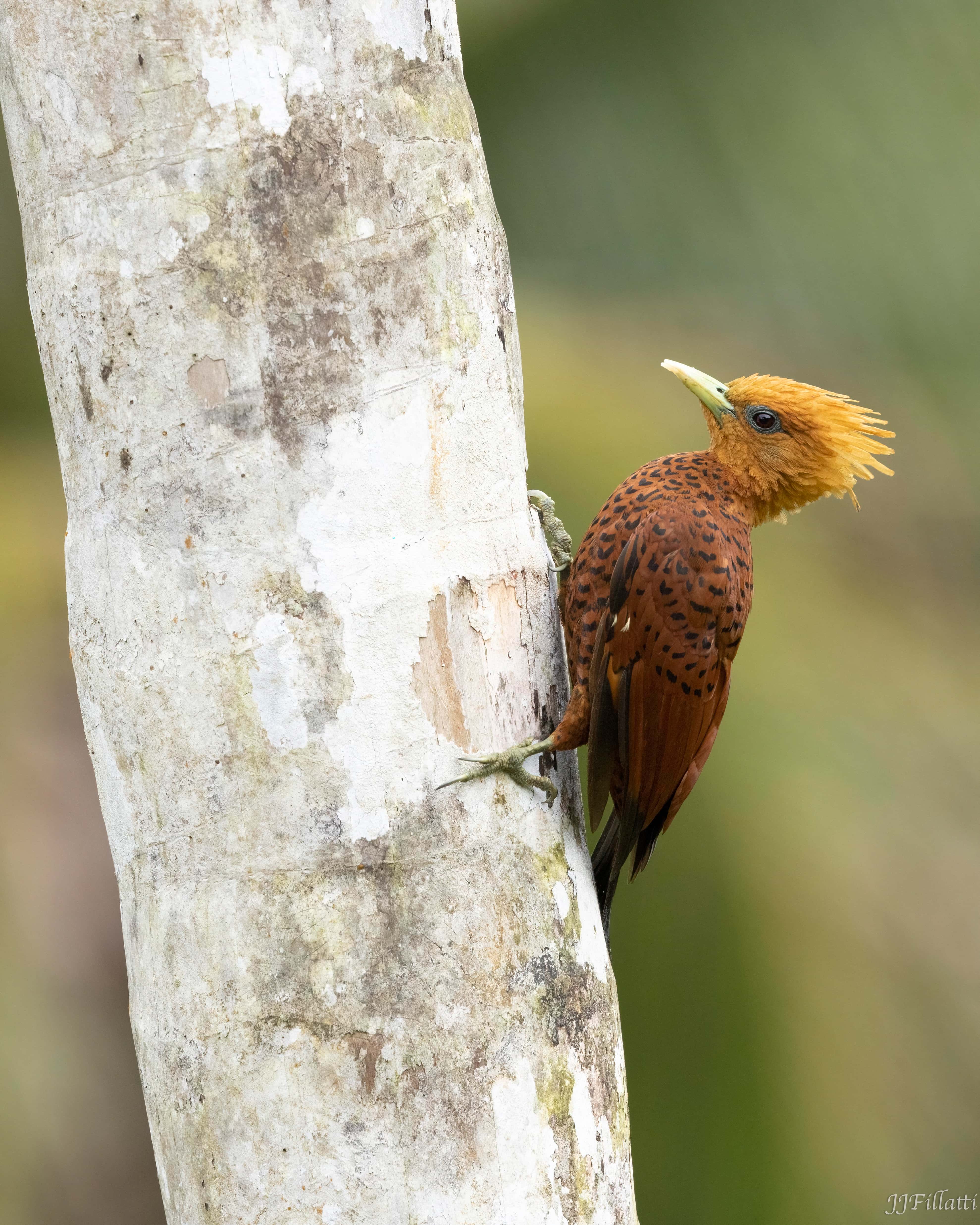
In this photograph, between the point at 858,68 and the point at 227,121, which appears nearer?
the point at 227,121

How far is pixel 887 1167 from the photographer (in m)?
3.23

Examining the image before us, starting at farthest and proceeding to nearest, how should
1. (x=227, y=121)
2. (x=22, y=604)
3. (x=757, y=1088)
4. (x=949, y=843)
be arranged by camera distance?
(x=22, y=604), (x=949, y=843), (x=757, y=1088), (x=227, y=121)

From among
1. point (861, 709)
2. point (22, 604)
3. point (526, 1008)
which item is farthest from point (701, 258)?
point (526, 1008)

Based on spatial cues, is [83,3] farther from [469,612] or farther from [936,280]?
[936,280]

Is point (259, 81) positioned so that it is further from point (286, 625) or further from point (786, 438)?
point (786, 438)

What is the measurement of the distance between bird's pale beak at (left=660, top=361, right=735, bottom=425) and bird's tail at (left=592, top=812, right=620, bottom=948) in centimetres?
89

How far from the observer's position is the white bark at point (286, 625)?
4.56ft

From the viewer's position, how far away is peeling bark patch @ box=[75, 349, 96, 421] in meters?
1.47

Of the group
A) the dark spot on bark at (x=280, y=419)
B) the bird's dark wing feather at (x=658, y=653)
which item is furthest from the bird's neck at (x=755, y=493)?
the dark spot on bark at (x=280, y=419)

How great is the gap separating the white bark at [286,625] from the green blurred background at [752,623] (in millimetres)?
1961

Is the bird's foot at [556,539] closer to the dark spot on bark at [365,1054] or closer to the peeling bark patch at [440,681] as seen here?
the peeling bark patch at [440,681]

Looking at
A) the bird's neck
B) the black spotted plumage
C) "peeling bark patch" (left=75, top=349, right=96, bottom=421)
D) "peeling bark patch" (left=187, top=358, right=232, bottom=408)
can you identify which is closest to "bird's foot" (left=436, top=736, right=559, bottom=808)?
the black spotted plumage

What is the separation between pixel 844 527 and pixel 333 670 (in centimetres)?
323

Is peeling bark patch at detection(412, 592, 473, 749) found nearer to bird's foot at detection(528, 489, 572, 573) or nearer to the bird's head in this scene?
bird's foot at detection(528, 489, 572, 573)
